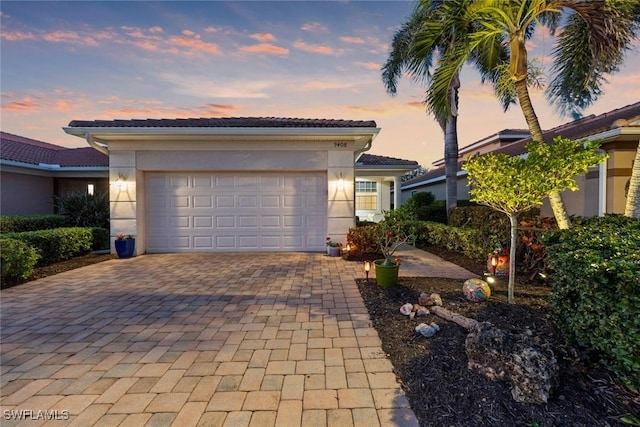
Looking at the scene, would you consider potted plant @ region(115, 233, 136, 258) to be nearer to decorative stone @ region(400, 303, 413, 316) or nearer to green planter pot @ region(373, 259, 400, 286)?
green planter pot @ region(373, 259, 400, 286)

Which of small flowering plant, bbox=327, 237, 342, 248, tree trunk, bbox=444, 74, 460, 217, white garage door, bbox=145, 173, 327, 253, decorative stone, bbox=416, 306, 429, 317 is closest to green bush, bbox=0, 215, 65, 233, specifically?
white garage door, bbox=145, 173, 327, 253

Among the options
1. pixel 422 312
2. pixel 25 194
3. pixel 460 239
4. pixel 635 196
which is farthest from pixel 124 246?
pixel 635 196

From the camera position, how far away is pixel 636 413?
1.87m

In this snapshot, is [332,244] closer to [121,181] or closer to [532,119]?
[532,119]

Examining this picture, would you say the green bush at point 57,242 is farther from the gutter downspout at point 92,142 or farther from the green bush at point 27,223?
the gutter downspout at point 92,142

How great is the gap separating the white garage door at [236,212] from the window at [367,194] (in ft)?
23.8

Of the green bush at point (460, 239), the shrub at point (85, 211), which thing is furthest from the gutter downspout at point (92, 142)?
the green bush at point (460, 239)

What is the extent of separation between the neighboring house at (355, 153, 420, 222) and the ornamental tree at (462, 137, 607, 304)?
9.40m

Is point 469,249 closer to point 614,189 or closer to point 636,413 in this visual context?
point 614,189

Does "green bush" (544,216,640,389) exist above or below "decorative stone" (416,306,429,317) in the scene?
above

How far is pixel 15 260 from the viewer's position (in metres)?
5.44

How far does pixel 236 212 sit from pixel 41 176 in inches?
349

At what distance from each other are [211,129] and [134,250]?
13.1 ft

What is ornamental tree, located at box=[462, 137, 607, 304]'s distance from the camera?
350 centimetres
